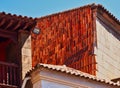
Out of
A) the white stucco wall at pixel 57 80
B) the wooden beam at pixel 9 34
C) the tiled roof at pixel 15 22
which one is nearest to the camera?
the white stucco wall at pixel 57 80

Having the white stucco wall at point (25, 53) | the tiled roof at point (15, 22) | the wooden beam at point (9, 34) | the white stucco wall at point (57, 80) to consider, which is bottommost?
the white stucco wall at point (57, 80)

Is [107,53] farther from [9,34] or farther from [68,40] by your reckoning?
[9,34]

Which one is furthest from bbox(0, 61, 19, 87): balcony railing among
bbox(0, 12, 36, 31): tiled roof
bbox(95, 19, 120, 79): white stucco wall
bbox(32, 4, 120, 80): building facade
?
bbox(95, 19, 120, 79): white stucco wall

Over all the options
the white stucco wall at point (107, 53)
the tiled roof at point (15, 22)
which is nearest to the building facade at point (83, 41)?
the white stucco wall at point (107, 53)

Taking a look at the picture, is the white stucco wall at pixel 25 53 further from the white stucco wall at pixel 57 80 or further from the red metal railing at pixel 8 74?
the white stucco wall at pixel 57 80

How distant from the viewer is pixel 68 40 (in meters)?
19.4

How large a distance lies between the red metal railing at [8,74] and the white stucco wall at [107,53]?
439 centimetres

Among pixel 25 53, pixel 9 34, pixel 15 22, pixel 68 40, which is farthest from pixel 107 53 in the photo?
pixel 15 22

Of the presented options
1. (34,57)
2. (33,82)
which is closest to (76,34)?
(34,57)

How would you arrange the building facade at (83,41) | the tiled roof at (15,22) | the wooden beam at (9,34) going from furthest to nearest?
the building facade at (83,41) → the wooden beam at (9,34) → the tiled roof at (15,22)

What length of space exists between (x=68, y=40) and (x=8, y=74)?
17.9ft

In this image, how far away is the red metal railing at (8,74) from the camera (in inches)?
560

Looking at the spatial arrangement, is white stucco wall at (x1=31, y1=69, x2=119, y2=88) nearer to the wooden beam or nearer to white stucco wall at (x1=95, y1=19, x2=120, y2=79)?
the wooden beam

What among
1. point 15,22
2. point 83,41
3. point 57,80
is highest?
point 15,22
